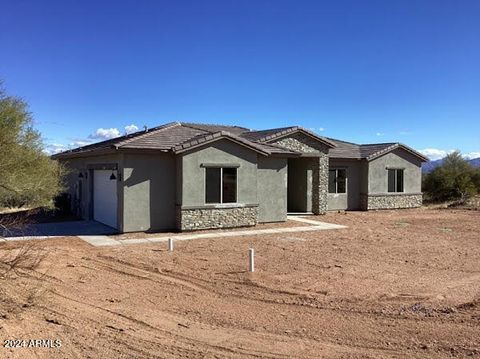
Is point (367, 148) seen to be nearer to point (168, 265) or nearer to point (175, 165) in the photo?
point (175, 165)

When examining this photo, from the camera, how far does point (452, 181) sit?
32.1 metres

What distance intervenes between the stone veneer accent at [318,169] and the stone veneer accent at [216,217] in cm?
574

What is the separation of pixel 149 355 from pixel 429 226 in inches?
653

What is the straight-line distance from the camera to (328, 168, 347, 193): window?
81.6ft

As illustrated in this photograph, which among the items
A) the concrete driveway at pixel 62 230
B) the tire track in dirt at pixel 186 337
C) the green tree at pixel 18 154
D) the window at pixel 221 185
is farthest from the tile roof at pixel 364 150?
the tire track in dirt at pixel 186 337

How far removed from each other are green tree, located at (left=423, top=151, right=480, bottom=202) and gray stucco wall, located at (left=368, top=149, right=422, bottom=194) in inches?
222

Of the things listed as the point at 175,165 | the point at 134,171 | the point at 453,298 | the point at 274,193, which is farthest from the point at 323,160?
the point at 453,298

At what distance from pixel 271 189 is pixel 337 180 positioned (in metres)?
6.78

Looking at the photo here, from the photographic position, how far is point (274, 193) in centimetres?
1984

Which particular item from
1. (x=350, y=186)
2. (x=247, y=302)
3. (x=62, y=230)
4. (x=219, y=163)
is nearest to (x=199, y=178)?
(x=219, y=163)

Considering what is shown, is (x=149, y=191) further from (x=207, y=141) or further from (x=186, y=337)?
(x=186, y=337)

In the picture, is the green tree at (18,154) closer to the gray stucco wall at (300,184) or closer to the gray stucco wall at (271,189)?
the gray stucco wall at (271,189)

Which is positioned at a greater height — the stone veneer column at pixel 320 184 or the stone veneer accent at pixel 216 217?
the stone veneer column at pixel 320 184

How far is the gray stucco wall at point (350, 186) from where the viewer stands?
24.9 metres
